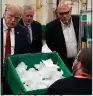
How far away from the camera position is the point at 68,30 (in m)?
2.86

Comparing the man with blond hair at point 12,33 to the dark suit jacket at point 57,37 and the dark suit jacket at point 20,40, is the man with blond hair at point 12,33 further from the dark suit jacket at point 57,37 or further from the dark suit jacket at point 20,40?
the dark suit jacket at point 57,37

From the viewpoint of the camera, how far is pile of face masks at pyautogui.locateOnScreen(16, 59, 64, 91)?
1.94 m

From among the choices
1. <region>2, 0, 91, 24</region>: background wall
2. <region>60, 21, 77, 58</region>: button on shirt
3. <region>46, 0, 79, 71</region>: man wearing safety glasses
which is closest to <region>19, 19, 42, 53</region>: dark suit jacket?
<region>46, 0, 79, 71</region>: man wearing safety glasses

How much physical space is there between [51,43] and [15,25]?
0.63m

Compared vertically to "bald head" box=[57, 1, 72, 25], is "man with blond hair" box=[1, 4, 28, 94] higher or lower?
lower

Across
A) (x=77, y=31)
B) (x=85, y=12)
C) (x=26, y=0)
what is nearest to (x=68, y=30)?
(x=77, y=31)

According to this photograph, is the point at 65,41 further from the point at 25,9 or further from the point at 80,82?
the point at 80,82

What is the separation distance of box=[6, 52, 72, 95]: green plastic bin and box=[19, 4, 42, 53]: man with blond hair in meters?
0.68

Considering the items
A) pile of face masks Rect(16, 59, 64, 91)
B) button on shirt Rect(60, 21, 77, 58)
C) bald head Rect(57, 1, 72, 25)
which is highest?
bald head Rect(57, 1, 72, 25)

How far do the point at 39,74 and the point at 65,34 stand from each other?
915 millimetres

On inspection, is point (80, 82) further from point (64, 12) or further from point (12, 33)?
point (64, 12)

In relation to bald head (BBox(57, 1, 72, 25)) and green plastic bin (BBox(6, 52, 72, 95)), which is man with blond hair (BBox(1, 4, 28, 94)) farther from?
bald head (BBox(57, 1, 72, 25))

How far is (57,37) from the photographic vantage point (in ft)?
9.45

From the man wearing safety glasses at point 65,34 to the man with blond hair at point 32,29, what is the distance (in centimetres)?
13
